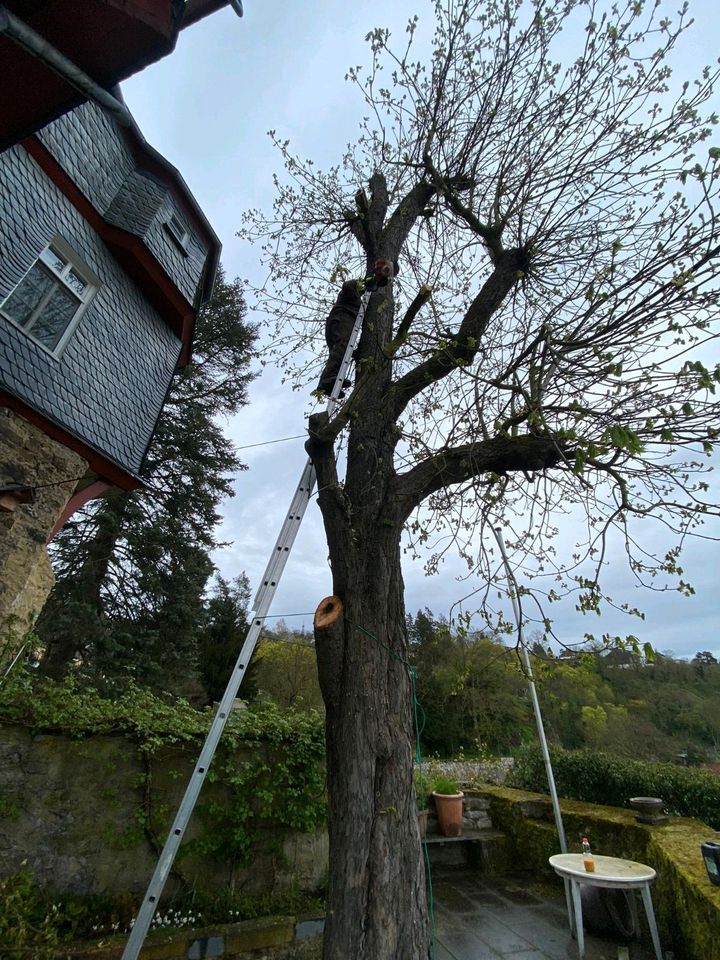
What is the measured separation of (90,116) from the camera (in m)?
6.81

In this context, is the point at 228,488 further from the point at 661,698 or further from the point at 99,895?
the point at 661,698

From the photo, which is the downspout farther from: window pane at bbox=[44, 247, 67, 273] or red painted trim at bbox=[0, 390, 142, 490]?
window pane at bbox=[44, 247, 67, 273]

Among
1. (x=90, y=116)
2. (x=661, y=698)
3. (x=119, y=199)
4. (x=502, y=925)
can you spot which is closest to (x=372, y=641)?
(x=502, y=925)

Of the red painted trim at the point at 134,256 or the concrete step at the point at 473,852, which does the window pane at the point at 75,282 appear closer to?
the red painted trim at the point at 134,256

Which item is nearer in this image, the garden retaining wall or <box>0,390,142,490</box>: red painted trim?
the garden retaining wall

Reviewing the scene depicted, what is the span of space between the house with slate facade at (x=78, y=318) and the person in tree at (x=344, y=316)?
2491mm

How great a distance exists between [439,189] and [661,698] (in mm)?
16277

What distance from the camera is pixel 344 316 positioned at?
4.07 meters

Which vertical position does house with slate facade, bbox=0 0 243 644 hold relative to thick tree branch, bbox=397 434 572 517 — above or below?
above

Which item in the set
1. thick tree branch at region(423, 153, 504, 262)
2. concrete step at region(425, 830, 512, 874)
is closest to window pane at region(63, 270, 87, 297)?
thick tree branch at region(423, 153, 504, 262)

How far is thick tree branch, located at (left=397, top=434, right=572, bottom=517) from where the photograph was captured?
2.93 metres

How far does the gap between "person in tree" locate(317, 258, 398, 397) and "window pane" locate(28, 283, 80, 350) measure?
13.4ft

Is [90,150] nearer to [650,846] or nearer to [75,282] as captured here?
[75,282]

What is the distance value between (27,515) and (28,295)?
2.75 meters
